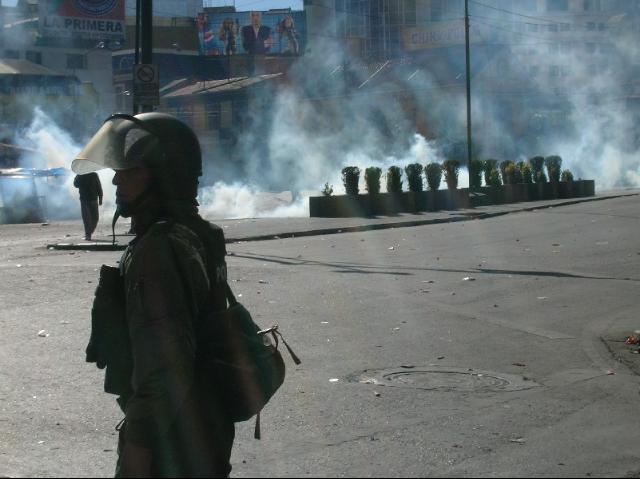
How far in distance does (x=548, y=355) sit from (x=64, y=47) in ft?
236

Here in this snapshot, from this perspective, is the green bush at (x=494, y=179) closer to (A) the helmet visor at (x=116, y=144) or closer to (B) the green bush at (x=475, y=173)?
(B) the green bush at (x=475, y=173)

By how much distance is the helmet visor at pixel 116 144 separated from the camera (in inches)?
126

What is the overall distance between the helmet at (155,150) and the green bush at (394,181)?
2628 cm

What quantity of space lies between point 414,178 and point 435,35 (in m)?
58.6

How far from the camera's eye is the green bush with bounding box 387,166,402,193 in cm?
2947

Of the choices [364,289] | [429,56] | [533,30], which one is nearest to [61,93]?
[429,56]

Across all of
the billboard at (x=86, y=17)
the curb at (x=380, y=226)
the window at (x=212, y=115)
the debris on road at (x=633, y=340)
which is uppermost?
the billboard at (x=86, y=17)

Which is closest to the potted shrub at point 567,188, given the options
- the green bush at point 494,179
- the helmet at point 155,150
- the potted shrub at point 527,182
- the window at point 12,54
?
the potted shrub at point 527,182

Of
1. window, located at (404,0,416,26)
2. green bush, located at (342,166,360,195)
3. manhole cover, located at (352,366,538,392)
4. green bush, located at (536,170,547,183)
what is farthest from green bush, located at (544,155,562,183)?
window, located at (404,0,416,26)

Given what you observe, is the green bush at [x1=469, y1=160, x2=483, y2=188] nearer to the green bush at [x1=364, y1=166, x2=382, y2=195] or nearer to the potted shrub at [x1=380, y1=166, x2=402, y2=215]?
the potted shrub at [x1=380, y1=166, x2=402, y2=215]

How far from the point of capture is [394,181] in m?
29.5

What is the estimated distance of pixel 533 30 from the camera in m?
90.8

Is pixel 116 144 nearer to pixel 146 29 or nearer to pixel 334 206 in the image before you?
pixel 146 29

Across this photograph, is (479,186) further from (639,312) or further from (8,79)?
(8,79)
